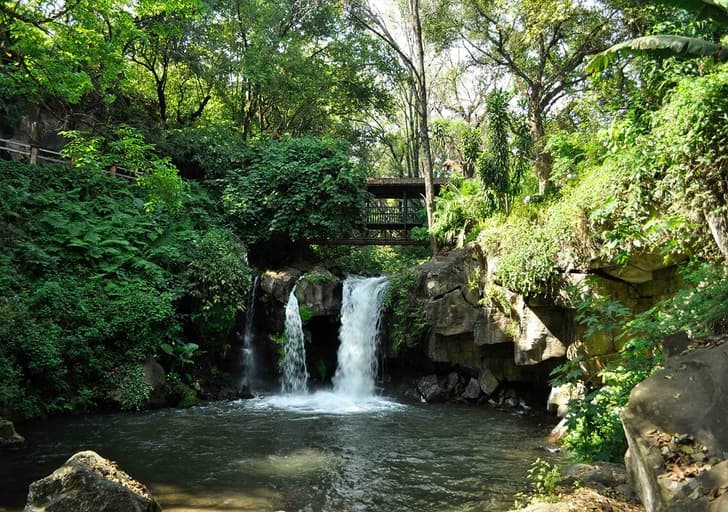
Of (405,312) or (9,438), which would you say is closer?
(9,438)

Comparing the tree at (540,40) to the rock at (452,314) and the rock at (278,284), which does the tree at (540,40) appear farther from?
the rock at (278,284)

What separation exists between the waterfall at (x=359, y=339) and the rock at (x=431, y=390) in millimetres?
1535

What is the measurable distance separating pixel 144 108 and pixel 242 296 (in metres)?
13.2

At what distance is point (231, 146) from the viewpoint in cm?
2042

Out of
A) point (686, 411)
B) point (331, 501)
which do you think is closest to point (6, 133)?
point (331, 501)

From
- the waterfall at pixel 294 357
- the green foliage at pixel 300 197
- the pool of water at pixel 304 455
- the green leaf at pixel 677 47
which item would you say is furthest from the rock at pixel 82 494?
the green foliage at pixel 300 197

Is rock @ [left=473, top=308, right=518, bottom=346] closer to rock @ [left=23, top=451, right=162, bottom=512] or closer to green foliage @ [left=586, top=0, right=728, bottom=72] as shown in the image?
green foliage @ [left=586, top=0, right=728, bottom=72]

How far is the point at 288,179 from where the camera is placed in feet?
60.7

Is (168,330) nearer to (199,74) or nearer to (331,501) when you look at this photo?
(331,501)

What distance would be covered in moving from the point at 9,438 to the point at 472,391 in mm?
10030

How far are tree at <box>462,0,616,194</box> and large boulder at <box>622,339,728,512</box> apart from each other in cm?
1056

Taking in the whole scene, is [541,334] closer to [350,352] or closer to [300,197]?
[350,352]

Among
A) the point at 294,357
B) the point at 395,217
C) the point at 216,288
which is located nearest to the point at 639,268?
the point at 294,357

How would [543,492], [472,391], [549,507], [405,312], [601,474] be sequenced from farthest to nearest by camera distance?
[405,312], [472,391], [543,492], [601,474], [549,507]
